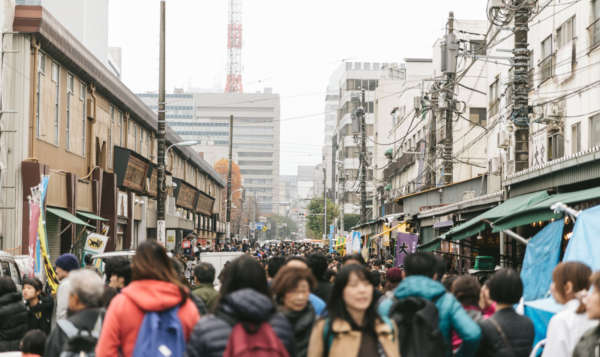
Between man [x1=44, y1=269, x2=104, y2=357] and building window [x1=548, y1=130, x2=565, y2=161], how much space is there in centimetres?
2028

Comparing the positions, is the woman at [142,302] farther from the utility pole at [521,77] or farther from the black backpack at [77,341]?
the utility pole at [521,77]

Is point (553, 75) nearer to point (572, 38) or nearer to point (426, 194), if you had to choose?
point (572, 38)

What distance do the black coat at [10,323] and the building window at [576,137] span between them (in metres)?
17.7

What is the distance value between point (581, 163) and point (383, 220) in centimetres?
2587

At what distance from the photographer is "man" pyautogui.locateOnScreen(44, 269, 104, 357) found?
6.22m

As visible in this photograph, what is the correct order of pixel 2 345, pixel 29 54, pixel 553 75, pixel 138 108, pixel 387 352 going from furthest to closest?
pixel 138 108 → pixel 553 75 → pixel 29 54 → pixel 2 345 → pixel 387 352

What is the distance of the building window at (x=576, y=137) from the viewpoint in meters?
22.9

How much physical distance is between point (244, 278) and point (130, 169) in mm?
29271

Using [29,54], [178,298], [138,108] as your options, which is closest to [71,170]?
[29,54]

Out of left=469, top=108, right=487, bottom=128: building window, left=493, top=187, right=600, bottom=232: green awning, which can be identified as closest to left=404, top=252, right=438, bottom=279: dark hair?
left=493, top=187, right=600, bottom=232: green awning

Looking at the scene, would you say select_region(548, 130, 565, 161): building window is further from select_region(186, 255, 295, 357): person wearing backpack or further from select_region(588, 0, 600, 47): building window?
select_region(186, 255, 295, 357): person wearing backpack

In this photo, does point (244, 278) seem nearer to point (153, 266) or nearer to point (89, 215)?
point (153, 266)

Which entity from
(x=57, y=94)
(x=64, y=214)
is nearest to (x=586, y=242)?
(x=64, y=214)

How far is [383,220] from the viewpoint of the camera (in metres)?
40.2
